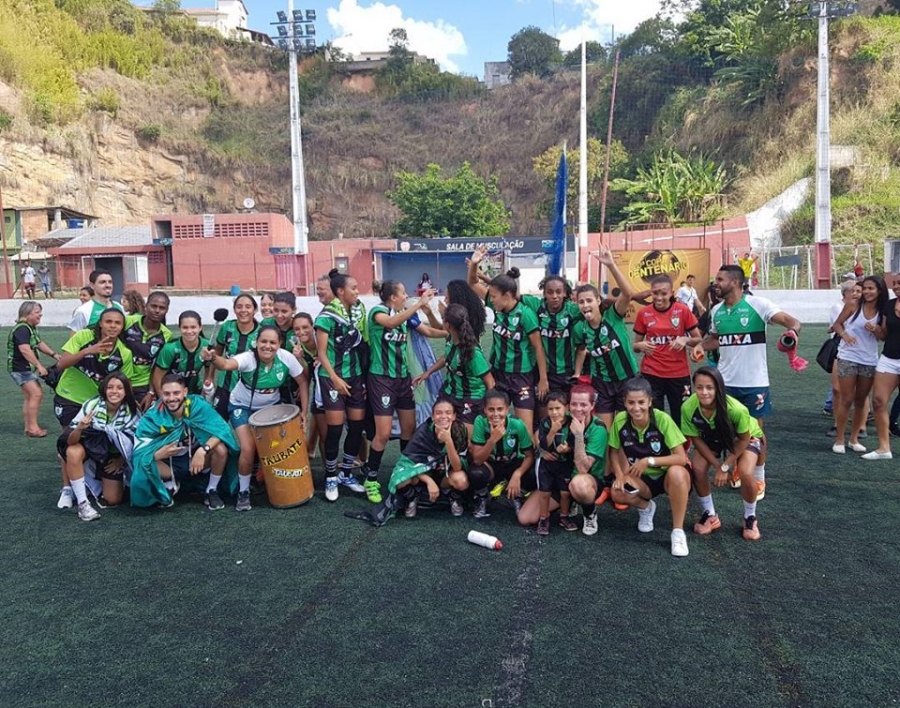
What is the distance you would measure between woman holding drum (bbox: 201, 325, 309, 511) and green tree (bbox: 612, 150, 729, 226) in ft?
97.3

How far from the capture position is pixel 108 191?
47.6 m

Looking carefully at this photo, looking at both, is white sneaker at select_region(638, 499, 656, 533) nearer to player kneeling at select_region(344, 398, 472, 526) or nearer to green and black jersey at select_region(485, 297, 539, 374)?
player kneeling at select_region(344, 398, 472, 526)

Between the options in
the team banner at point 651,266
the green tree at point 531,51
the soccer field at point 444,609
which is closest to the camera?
the soccer field at point 444,609

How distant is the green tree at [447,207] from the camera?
3788 centimetres

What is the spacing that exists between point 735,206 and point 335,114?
1472 inches

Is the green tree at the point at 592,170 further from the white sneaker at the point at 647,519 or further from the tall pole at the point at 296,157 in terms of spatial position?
the white sneaker at the point at 647,519

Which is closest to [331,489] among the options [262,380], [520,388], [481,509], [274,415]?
[274,415]

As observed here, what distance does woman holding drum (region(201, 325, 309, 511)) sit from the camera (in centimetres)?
530

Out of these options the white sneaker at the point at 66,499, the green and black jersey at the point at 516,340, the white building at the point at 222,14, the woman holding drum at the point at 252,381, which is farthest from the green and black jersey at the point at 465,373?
the white building at the point at 222,14

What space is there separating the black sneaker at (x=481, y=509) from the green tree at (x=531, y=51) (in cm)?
6957

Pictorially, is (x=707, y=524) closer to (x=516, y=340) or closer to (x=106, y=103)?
(x=516, y=340)

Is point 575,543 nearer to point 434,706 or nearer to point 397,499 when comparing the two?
point 397,499

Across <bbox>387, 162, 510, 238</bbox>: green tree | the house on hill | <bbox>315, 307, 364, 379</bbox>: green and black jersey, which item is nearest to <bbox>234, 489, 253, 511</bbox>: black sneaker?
<bbox>315, 307, 364, 379</bbox>: green and black jersey

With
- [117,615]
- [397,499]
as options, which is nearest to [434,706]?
[117,615]
